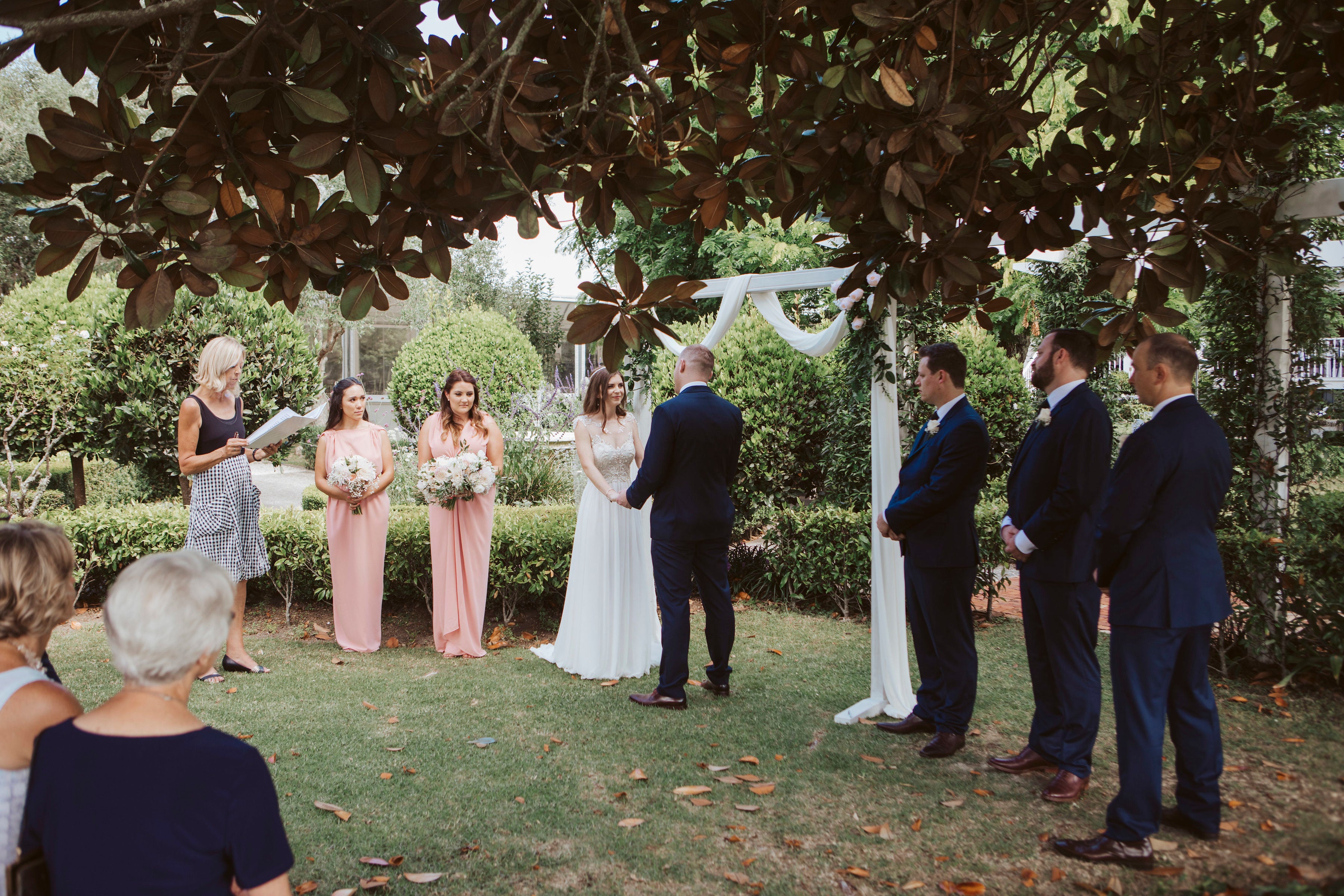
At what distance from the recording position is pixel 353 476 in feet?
21.1

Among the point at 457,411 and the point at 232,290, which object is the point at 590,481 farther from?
the point at 232,290

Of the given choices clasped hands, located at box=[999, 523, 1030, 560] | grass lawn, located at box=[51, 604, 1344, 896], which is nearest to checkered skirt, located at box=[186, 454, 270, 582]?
grass lawn, located at box=[51, 604, 1344, 896]

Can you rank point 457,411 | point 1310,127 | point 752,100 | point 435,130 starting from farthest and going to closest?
point 457,411, point 1310,127, point 752,100, point 435,130

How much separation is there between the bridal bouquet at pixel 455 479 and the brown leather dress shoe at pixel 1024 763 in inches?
155

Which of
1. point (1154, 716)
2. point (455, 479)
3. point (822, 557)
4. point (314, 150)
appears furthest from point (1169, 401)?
point (455, 479)

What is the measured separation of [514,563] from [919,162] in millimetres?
5413

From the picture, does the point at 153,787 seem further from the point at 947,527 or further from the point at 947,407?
the point at 947,407

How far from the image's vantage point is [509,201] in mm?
2662

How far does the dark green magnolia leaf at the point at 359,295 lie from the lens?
2.44 m

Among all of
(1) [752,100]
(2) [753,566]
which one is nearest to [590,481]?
(2) [753,566]

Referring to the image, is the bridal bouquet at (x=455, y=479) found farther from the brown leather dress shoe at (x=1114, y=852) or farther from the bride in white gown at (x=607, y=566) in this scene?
the brown leather dress shoe at (x=1114, y=852)

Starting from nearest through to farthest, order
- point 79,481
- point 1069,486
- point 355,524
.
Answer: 1. point 1069,486
2. point 355,524
3. point 79,481

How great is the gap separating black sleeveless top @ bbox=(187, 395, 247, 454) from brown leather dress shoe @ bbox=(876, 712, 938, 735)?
4.57 m

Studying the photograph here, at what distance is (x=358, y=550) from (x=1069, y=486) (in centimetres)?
505
